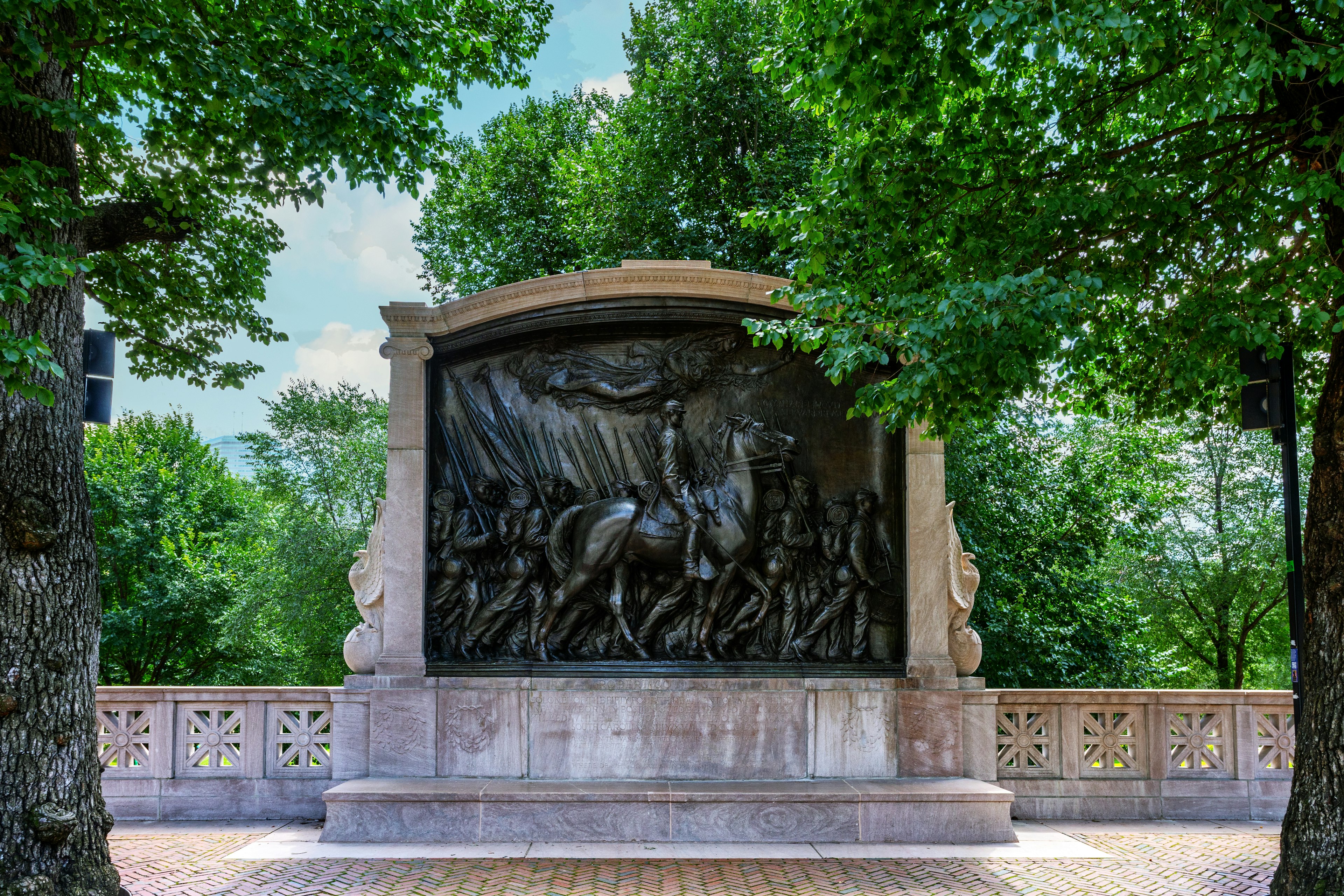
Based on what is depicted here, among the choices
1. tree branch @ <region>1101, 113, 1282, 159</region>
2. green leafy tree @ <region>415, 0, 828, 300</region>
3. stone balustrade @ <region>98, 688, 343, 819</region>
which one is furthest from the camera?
green leafy tree @ <region>415, 0, 828, 300</region>

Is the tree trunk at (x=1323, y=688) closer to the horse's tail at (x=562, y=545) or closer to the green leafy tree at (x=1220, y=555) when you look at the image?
the horse's tail at (x=562, y=545)

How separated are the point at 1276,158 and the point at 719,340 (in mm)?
5317

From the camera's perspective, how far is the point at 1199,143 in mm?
7594

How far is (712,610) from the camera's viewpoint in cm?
942

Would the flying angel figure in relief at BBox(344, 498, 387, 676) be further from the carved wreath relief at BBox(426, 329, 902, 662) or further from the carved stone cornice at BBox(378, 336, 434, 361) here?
the carved stone cornice at BBox(378, 336, 434, 361)

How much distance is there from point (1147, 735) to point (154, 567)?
29.8 meters

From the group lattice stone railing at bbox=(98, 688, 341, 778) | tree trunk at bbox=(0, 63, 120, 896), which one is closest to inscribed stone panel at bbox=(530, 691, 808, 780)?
lattice stone railing at bbox=(98, 688, 341, 778)

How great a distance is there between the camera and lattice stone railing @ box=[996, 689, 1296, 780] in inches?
371

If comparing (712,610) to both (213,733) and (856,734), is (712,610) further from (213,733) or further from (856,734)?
(213,733)

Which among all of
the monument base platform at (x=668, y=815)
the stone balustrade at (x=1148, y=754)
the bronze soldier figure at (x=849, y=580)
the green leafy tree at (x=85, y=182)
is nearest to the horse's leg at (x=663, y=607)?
the bronze soldier figure at (x=849, y=580)

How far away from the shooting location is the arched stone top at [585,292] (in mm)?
9586

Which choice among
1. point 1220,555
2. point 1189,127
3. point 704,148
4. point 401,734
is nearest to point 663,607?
point 401,734

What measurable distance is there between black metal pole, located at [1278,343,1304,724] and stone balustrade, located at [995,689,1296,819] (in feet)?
9.26

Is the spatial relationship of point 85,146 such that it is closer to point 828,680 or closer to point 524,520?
point 524,520
